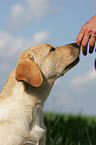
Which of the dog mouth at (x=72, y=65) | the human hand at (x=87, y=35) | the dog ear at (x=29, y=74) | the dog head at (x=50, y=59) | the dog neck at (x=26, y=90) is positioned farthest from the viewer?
the human hand at (x=87, y=35)

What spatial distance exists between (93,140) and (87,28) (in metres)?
3.19

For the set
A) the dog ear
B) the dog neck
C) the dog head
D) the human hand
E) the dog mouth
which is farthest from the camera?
the human hand

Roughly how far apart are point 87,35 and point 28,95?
160 centimetres

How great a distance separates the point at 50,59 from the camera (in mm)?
4090

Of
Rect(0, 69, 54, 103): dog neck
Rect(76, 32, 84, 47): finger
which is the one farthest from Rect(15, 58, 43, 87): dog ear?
Rect(76, 32, 84, 47): finger

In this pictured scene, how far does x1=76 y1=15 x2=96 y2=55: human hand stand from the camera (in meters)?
4.43

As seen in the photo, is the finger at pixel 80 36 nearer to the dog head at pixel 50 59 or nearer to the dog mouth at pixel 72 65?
the dog head at pixel 50 59

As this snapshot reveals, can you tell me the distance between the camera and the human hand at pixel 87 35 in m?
4.43

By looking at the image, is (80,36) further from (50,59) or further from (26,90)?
(26,90)

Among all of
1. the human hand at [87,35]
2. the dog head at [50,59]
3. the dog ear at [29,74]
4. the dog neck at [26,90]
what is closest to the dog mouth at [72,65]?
the dog head at [50,59]

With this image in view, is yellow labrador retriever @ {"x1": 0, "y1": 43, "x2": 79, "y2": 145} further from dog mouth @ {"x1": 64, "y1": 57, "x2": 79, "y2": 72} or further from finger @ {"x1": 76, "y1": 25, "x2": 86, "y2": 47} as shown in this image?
finger @ {"x1": 76, "y1": 25, "x2": 86, "y2": 47}

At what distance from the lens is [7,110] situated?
367cm

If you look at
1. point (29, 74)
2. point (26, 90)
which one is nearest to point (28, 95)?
point (26, 90)

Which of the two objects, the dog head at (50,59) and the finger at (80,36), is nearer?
the dog head at (50,59)
